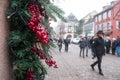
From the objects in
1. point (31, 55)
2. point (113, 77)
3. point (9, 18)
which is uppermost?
point (9, 18)

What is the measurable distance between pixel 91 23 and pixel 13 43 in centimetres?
7521

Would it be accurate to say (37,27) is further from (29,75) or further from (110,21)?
(110,21)

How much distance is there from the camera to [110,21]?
181ft

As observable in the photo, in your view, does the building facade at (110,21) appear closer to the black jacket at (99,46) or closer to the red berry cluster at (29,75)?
the black jacket at (99,46)

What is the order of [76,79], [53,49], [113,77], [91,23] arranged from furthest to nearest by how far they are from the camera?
[91,23]
[113,77]
[76,79]
[53,49]

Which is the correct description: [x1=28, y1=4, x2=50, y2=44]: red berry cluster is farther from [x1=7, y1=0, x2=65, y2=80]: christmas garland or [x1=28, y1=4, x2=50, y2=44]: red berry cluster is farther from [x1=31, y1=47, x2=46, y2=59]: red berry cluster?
[x1=31, y1=47, x2=46, y2=59]: red berry cluster

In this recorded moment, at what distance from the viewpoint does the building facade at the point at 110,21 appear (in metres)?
51.0

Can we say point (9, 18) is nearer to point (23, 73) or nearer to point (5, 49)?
point (5, 49)

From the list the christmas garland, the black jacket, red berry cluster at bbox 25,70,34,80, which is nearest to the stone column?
the christmas garland

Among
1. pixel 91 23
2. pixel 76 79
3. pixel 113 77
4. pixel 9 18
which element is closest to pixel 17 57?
pixel 9 18

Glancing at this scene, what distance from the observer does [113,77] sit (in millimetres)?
10797

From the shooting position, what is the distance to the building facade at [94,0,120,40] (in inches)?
2006

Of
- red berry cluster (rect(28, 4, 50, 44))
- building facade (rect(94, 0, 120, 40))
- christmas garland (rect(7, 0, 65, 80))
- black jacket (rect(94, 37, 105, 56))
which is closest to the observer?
red berry cluster (rect(28, 4, 50, 44))

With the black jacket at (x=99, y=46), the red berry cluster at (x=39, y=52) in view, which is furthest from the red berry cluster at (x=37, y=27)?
the black jacket at (x=99, y=46)
